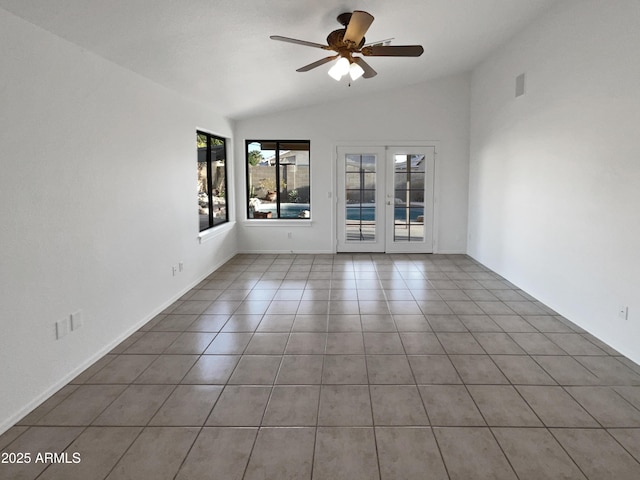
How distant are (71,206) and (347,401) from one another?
223 centimetres

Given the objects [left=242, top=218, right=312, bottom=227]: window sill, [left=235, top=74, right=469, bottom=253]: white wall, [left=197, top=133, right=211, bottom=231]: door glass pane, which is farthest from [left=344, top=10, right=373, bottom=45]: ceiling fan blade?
[left=242, top=218, right=312, bottom=227]: window sill

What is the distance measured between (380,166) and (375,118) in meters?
0.80

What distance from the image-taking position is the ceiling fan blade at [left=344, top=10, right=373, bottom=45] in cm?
292

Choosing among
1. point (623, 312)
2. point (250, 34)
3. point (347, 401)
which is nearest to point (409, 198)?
point (623, 312)

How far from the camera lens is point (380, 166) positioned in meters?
7.44

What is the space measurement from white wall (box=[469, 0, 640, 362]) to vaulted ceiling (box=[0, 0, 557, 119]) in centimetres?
60

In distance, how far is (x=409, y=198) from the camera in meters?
7.50

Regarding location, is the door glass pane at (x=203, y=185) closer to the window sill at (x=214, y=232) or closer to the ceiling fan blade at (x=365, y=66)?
the window sill at (x=214, y=232)

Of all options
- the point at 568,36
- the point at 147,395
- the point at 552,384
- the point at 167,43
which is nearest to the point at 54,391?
the point at 147,395

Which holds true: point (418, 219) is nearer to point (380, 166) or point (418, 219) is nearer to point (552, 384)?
point (380, 166)

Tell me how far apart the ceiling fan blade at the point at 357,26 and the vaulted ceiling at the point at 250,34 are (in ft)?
0.81

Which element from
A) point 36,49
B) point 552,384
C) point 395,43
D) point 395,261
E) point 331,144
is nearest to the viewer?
point 36,49

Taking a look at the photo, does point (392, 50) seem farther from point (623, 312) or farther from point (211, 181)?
point (211, 181)

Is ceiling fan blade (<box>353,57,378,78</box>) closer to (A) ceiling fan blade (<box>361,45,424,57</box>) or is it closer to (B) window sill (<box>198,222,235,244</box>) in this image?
(A) ceiling fan blade (<box>361,45,424,57</box>)
